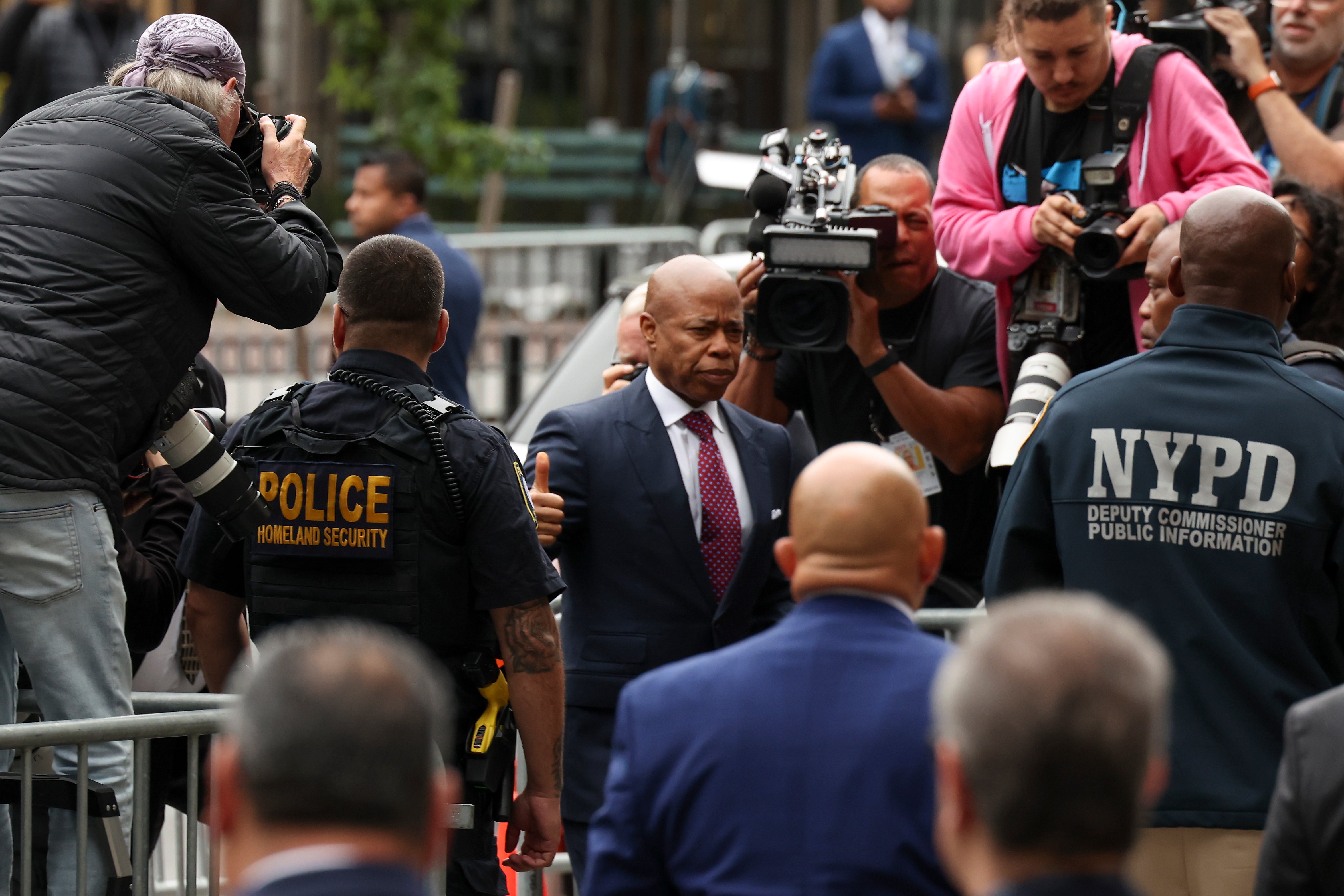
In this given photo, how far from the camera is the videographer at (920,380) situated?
194 inches

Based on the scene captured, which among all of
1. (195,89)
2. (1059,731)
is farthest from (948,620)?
(1059,731)

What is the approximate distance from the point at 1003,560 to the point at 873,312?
1377 millimetres

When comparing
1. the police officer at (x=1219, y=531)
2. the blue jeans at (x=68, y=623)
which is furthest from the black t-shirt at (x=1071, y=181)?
the blue jeans at (x=68, y=623)

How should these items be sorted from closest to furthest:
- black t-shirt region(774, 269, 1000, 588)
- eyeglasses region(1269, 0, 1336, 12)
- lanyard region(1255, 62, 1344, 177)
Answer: black t-shirt region(774, 269, 1000, 588), eyeglasses region(1269, 0, 1336, 12), lanyard region(1255, 62, 1344, 177)

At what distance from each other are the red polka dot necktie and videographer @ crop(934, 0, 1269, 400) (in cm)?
93

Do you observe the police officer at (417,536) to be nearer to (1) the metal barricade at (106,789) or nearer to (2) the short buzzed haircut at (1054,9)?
(1) the metal barricade at (106,789)

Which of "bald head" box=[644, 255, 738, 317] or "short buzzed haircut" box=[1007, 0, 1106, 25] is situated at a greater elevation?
"short buzzed haircut" box=[1007, 0, 1106, 25]

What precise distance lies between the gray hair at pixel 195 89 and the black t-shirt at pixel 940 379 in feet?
6.04

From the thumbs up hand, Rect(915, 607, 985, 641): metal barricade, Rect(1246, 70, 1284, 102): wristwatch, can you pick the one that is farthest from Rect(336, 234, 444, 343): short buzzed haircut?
Rect(1246, 70, 1284, 102): wristwatch

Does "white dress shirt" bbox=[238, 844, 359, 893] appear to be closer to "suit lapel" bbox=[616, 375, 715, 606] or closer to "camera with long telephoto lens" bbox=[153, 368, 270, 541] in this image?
"camera with long telephoto lens" bbox=[153, 368, 270, 541]

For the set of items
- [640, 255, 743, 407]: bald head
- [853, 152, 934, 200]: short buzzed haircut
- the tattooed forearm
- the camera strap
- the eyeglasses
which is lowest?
the tattooed forearm

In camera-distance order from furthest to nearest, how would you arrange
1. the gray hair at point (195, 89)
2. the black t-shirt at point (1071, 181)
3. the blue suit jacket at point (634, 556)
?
1. the black t-shirt at point (1071, 181)
2. the blue suit jacket at point (634, 556)
3. the gray hair at point (195, 89)

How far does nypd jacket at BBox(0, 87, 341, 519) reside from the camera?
12.6 feet

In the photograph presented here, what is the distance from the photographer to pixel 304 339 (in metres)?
10.5
